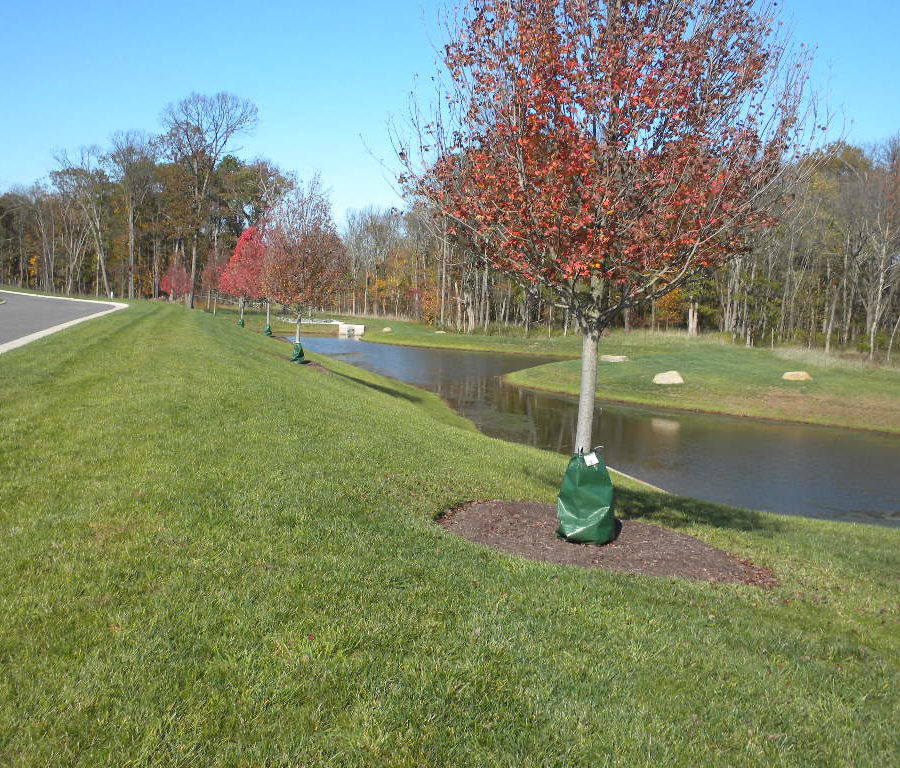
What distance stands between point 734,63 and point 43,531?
8.24m

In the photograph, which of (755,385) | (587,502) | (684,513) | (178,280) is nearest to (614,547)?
(587,502)

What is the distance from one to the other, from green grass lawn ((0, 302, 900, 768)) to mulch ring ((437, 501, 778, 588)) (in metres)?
0.40

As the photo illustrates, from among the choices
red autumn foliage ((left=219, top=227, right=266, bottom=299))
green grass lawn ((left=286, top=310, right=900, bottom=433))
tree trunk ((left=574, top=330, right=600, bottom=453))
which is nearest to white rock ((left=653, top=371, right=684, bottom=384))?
green grass lawn ((left=286, top=310, right=900, bottom=433))

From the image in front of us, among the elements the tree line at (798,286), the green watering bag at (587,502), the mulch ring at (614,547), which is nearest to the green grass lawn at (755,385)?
the tree line at (798,286)

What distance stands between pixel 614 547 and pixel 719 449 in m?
15.7

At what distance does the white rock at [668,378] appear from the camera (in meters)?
33.4

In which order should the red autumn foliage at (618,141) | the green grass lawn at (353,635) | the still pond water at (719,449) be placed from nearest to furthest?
the green grass lawn at (353,635) < the red autumn foliage at (618,141) < the still pond water at (719,449)

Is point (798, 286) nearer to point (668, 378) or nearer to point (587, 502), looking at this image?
point (668, 378)

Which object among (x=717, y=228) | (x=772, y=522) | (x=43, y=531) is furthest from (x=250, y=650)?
(x=772, y=522)

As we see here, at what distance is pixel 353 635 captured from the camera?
14.7ft

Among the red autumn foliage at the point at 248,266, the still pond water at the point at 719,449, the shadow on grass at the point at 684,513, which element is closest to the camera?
the shadow on grass at the point at 684,513

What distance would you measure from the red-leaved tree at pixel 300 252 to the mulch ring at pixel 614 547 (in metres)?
19.8

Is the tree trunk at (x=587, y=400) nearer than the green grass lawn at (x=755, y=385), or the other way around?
the tree trunk at (x=587, y=400)

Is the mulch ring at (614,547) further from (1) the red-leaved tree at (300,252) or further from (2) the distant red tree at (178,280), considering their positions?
(2) the distant red tree at (178,280)
